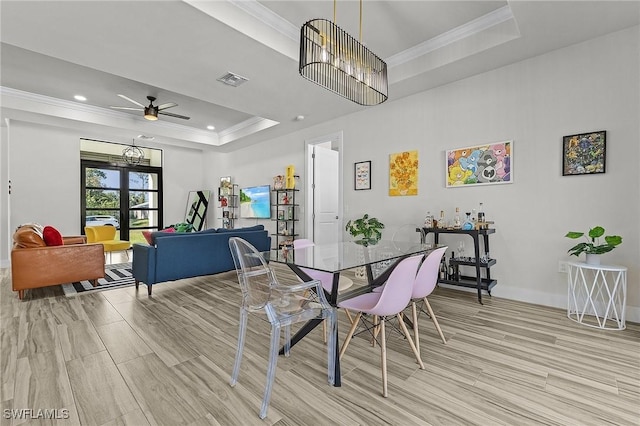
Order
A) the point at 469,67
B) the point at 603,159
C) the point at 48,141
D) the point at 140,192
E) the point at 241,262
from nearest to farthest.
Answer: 1. the point at 241,262
2. the point at 603,159
3. the point at 469,67
4. the point at 48,141
5. the point at 140,192

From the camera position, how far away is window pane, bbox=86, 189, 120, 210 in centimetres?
682

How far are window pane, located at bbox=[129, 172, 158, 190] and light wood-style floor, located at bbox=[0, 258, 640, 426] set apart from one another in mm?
5193

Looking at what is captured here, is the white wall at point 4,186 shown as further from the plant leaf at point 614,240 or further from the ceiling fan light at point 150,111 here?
the plant leaf at point 614,240

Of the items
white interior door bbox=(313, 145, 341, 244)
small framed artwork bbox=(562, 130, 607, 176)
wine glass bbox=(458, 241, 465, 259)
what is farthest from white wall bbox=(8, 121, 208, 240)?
small framed artwork bbox=(562, 130, 607, 176)

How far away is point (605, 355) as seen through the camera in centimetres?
212

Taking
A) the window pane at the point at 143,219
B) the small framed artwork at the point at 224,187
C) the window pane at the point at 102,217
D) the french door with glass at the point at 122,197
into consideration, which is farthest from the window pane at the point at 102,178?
the small framed artwork at the point at 224,187

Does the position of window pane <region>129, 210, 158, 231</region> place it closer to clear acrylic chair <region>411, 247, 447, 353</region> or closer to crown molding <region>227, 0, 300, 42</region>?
crown molding <region>227, 0, 300, 42</region>

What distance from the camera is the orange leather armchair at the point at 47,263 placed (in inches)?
133

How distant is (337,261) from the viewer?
6.70 ft

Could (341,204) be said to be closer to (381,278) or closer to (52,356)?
(381,278)

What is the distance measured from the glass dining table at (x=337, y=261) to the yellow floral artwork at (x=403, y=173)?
155cm

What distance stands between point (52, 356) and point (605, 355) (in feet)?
Answer: 13.1

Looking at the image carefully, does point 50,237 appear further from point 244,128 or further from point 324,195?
point 324,195

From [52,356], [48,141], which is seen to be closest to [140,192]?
[48,141]
